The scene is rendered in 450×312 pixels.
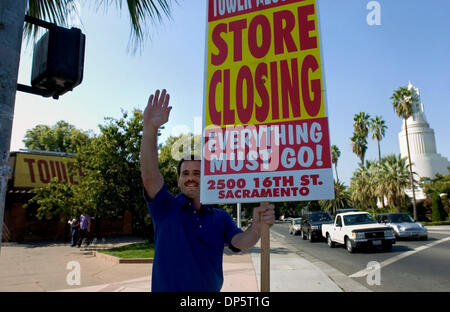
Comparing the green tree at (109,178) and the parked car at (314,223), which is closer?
the green tree at (109,178)

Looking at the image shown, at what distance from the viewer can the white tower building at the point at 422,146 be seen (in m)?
71.2

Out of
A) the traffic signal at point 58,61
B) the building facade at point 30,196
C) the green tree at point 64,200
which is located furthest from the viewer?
Answer: the building facade at point 30,196

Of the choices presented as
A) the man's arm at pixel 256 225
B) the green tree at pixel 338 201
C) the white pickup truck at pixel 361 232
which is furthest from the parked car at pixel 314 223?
the green tree at pixel 338 201

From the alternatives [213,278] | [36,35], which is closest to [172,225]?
[213,278]

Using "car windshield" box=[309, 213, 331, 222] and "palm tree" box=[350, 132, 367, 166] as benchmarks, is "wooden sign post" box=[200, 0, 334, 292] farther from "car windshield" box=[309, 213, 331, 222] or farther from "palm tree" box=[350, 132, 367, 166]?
"palm tree" box=[350, 132, 367, 166]

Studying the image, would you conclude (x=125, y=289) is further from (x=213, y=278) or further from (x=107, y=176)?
(x=107, y=176)

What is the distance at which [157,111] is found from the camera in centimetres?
206

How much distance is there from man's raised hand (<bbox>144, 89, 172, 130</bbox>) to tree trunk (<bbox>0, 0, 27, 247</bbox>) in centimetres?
98

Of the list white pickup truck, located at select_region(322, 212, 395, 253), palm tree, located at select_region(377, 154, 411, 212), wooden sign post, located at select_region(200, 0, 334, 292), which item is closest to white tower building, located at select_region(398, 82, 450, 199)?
palm tree, located at select_region(377, 154, 411, 212)

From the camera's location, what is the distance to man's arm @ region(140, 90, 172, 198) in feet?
6.44

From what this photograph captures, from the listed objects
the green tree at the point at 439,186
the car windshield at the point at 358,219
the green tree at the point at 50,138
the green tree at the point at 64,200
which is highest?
Answer: the green tree at the point at 50,138

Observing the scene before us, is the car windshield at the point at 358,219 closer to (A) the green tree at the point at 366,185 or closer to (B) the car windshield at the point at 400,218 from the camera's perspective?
(B) the car windshield at the point at 400,218

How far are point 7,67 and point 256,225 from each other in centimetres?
210

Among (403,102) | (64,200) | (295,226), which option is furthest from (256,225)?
(403,102)
